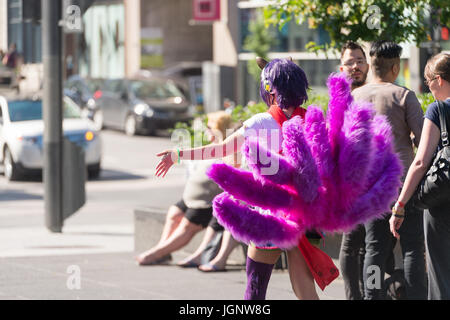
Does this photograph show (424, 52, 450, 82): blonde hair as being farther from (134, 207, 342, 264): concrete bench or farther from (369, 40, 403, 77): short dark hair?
(134, 207, 342, 264): concrete bench

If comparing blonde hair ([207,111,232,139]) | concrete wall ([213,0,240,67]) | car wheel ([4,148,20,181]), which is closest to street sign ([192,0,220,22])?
concrete wall ([213,0,240,67])

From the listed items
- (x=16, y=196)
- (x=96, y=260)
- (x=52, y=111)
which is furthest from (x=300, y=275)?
(x=16, y=196)

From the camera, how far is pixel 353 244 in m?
6.66

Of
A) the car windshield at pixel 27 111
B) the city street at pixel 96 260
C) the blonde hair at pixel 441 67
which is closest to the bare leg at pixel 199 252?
the city street at pixel 96 260

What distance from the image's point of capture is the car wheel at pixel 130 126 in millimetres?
28834

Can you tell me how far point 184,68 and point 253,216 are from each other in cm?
3393

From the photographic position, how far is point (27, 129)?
17875mm

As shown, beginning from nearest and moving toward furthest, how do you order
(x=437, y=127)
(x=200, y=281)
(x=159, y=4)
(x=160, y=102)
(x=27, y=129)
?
(x=437, y=127), (x=200, y=281), (x=27, y=129), (x=160, y=102), (x=159, y=4)

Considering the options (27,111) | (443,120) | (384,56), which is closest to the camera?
(443,120)

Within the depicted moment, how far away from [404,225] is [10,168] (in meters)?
12.6

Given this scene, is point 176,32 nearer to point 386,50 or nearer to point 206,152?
point 386,50

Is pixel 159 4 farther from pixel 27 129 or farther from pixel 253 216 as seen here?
pixel 253 216

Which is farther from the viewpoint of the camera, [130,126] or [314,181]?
[130,126]
